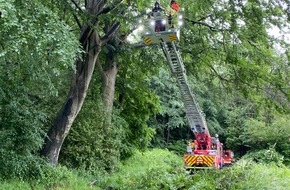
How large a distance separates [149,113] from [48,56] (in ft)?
35.7

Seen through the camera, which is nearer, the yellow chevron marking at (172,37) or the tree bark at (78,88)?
the tree bark at (78,88)

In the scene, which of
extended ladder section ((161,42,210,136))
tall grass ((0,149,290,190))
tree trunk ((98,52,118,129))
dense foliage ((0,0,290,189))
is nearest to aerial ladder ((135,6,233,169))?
extended ladder section ((161,42,210,136))

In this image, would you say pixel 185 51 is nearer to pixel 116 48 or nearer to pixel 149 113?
pixel 116 48

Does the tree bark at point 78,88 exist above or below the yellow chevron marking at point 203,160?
above

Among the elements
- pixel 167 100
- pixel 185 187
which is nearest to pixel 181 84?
pixel 185 187

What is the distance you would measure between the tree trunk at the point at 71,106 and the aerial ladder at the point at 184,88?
1667 millimetres

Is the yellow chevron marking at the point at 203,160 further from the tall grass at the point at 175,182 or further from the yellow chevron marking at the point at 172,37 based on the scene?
the yellow chevron marking at the point at 172,37

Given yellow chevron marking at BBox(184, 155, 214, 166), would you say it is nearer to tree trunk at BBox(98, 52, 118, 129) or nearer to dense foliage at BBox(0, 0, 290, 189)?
dense foliage at BBox(0, 0, 290, 189)

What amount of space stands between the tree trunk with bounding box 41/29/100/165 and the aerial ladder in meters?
1.67

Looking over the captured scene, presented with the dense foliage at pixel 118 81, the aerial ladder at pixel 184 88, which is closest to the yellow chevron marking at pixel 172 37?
the aerial ladder at pixel 184 88

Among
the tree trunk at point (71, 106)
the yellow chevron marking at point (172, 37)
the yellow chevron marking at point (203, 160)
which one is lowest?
the yellow chevron marking at point (203, 160)

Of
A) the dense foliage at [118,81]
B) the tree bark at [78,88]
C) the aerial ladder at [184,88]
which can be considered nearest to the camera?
the dense foliage at [118,81]

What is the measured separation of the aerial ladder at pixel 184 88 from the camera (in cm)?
989

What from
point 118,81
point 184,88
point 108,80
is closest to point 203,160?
point 184,88
